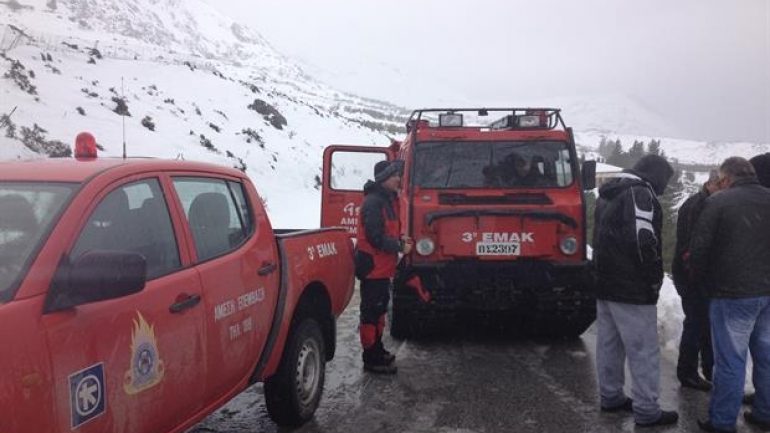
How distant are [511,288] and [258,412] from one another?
9.14 feet

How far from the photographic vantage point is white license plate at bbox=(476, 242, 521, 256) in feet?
21.2

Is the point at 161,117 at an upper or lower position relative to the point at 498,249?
upper

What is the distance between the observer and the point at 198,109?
28906 mm

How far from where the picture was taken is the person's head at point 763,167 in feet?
15.6

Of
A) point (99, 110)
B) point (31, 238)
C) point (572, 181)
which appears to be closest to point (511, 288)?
point (572, 181)

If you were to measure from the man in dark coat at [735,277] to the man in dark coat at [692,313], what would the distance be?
0.93 metres

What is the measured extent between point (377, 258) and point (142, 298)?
309cm

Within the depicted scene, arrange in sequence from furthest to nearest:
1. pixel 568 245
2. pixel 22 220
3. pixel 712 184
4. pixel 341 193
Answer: pixel 341 193 → pixel 568 245 → pixel 712 184 → pixel 22 220

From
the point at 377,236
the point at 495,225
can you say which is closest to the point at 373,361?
the point at 377,236

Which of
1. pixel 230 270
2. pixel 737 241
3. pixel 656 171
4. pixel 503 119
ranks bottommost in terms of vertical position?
pixel 230 270

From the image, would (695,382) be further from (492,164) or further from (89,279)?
(89,279)

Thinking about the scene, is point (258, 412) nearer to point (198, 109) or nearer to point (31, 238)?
point (31, 238)

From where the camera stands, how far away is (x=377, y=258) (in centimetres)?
575

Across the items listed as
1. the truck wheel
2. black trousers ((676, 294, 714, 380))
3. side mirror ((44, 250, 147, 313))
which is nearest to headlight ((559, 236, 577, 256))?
black trousers ((676, 294, 714, 380))
